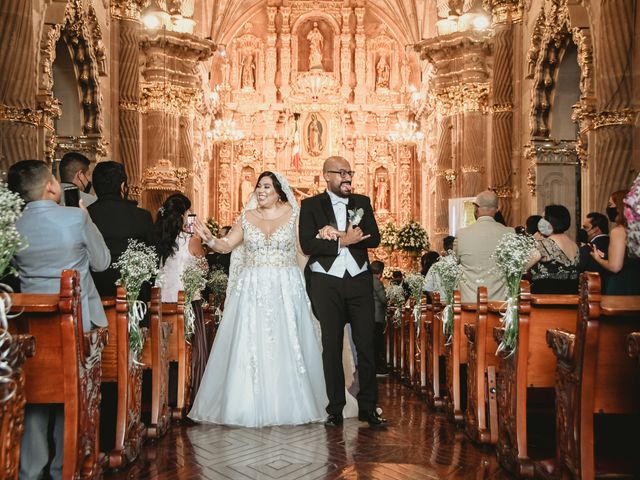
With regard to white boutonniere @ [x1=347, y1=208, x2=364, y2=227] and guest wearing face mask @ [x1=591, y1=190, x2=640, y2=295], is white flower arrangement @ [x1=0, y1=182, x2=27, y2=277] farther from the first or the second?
guest wearing face mask @ [x1=591, y1=190, x2=640, y2=295]

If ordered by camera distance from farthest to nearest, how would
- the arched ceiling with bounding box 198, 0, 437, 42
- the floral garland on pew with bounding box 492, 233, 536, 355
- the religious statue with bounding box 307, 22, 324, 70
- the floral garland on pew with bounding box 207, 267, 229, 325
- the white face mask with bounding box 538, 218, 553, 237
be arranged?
the religious statue with bounding box 307, 22, 324, 70 → the arched ceiling with bounding box 198, 0, 437, 42 → the floral garland on pew with bounding box 207, 267, 229, 325 → the white face mask with bounding box 538, 218, 553, 237 → the floral garland on pew with bounding box 492, 233, 536, 355

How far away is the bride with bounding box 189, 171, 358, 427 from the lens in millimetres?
7441

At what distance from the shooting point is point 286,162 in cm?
3281

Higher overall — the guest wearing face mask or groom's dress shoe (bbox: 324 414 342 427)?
the guest wearing face mask

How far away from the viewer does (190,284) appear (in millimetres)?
8062

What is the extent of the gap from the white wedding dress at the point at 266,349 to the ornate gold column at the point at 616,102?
4848mm

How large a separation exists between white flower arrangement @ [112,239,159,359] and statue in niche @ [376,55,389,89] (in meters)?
27.7

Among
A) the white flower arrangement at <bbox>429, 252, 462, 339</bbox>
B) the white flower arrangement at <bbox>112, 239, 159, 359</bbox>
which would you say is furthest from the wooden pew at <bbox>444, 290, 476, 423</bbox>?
the white flower arrangement at <bbox>112, 239, 159, 359</bbox>

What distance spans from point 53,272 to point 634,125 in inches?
315

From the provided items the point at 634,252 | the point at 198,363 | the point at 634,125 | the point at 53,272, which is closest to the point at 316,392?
the point at 198,363

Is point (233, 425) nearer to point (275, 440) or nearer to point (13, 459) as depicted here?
point (275, 440)

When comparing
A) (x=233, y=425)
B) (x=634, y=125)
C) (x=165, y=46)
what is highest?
(x=165, y=46)

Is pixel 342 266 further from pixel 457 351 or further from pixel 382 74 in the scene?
pixel 382 74

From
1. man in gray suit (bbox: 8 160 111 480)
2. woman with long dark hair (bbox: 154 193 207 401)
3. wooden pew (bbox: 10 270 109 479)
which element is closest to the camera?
A: wooden pew (bbox: 10 270 109 479)
